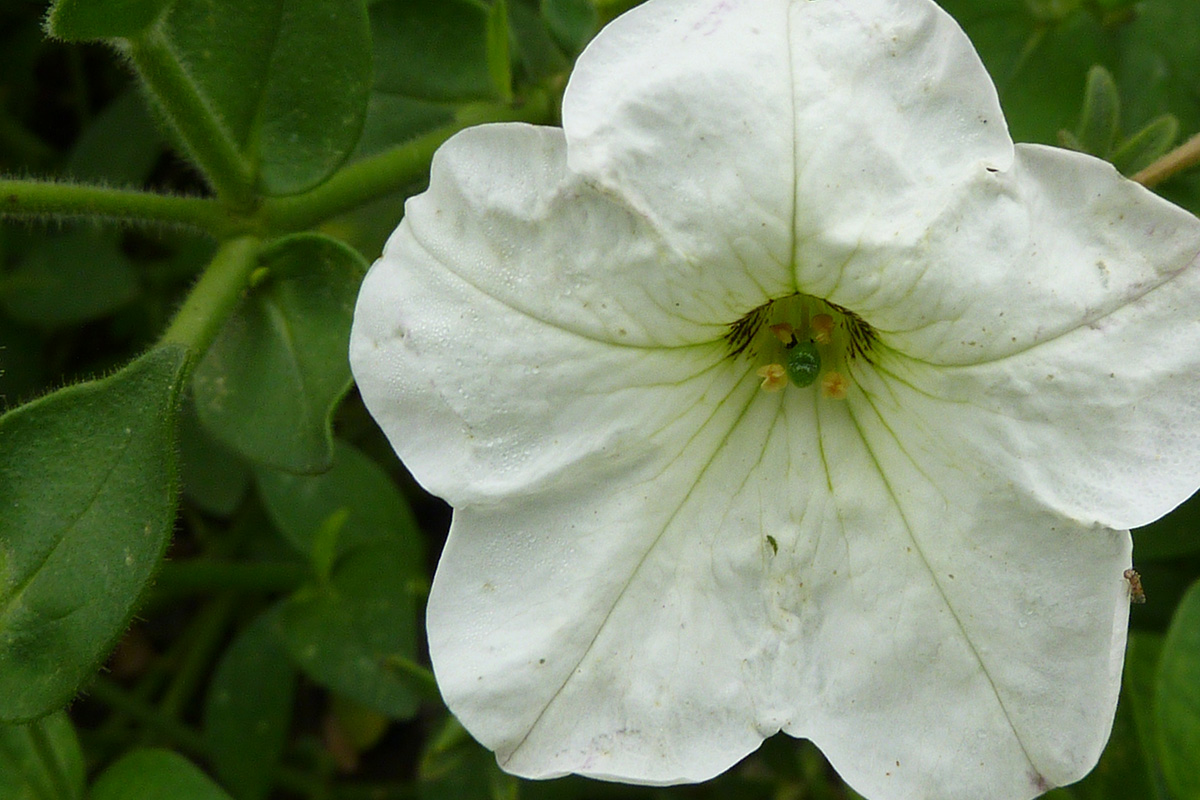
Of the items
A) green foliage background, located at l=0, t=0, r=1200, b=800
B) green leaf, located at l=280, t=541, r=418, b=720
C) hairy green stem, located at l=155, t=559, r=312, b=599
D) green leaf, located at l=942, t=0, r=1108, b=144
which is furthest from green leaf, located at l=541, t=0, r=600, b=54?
hairy green stem, located at l=155, t=559, r=312, b=599

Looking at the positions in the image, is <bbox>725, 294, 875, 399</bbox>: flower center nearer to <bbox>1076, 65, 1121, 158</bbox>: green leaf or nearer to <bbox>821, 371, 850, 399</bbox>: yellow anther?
<bbox>821, 371, 850, 399</bbox>: yellow anther

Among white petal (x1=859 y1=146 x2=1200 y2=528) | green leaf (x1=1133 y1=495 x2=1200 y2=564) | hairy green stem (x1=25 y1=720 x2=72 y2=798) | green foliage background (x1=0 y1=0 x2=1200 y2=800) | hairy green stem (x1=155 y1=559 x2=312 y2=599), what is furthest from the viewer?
hairy green stem (x1=155 y1=559 x2=312 y2=599)

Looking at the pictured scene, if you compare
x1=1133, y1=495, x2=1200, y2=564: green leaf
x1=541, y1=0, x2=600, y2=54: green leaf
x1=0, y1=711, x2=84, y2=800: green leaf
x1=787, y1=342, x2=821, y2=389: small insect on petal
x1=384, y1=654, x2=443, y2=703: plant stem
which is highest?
x1=541, y1=0, x2=600, y2=54: green leaf

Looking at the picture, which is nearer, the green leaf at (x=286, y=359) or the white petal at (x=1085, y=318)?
the white petal at (x=1085, y=318)

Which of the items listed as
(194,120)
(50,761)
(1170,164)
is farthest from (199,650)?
(1170,164)

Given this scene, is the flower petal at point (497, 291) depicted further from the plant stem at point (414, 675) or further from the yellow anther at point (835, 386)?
the plant stem at point (414, 675)

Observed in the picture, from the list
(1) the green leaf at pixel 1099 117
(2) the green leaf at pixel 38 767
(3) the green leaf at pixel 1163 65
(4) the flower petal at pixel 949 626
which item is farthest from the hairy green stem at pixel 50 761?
(3) the green leaf at pixel 1163 65

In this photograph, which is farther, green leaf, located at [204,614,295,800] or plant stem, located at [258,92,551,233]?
green leaf, located at [204,614,295,800]
